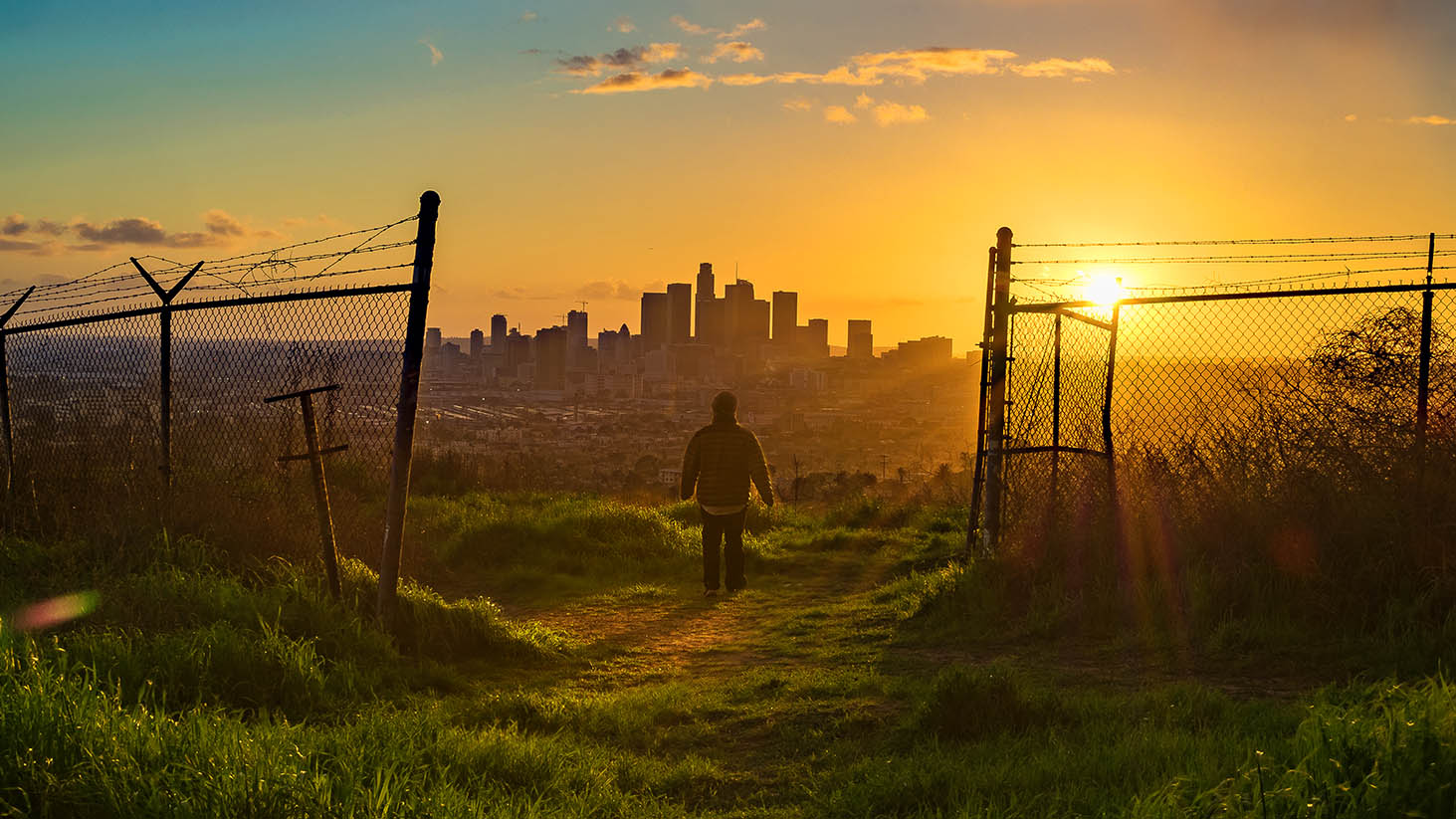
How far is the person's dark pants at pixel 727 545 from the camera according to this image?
11.7 meters

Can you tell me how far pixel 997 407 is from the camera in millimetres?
10805

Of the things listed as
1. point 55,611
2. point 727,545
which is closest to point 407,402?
point 55,611

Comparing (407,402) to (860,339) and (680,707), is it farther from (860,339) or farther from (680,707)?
(860,339)

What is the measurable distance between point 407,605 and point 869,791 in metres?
4.28

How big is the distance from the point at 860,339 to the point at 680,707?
98925 mm

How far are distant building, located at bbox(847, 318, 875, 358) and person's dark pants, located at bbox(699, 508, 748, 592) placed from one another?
87.6 m

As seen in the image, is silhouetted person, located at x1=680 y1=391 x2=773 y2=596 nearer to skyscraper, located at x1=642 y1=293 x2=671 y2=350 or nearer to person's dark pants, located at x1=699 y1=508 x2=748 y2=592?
person's dark pants, located at x1=699 y1=508 x2=748 y2=592

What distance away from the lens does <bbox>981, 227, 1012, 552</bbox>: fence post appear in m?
10.7

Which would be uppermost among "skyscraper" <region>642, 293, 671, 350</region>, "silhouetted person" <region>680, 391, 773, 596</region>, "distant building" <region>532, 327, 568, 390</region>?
"skyscraper" <region>642, 293, 671, 350</region>

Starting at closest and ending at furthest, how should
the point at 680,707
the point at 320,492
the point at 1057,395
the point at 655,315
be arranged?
the point at 680,707 → the point at 320,492 → the point at 1057,395 → the point at 655,315

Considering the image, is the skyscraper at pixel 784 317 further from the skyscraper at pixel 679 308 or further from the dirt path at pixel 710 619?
the dirt path at pixel 710 619

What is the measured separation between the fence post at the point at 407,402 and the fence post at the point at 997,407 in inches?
222

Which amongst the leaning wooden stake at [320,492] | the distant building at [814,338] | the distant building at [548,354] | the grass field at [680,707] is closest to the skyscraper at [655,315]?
the distant building at [814,338]

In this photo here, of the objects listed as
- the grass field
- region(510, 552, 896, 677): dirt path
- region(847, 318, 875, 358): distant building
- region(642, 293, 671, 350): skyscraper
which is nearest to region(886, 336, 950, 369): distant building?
region(847, 318, 875, 358): distant building
